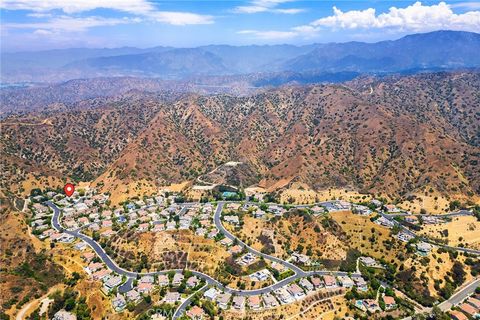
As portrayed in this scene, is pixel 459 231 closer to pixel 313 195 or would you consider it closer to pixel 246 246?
pixel 313 195

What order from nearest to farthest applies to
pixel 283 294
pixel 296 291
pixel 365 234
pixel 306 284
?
pixel 283 294 → pixel 296 291 → pixel 306 284 → pixel 365 234

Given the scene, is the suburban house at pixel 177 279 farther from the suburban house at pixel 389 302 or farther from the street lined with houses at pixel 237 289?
the suburban house at pixel 389 302

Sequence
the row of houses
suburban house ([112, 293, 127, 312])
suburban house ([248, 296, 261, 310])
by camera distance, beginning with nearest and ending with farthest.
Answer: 1. suburban house ([248, 296, 261, 310])
2. suburban house ([112, 293, 127, 312])
3. the row of houses

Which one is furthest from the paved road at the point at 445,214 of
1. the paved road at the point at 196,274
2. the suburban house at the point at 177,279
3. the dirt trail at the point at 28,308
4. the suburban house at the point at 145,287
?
the dirt trail at the point at 28,308

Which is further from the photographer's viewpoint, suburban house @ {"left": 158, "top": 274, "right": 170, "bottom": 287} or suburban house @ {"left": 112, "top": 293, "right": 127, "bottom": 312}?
suburban house @ {"left": 158, "top": 274, "right": 170, "bottom": 287}

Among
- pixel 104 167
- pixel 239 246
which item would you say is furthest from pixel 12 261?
pixel 104 167

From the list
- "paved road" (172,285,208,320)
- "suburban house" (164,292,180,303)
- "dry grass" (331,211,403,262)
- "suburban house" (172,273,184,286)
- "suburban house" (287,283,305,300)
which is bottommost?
"paved road" (172,285,208,320)

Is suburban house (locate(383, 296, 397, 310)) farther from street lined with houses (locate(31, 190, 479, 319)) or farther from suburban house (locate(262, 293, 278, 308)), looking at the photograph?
suburban house (locate(262, 293, 278, 308))

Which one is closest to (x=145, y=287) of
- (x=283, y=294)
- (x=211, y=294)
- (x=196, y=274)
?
(x=196, y=274)

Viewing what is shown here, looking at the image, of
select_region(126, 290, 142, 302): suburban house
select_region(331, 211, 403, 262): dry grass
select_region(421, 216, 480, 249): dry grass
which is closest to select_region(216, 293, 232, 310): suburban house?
select_region(126, 290, 142, 302): suburban house

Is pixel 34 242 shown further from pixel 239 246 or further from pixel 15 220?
pixel 239 246

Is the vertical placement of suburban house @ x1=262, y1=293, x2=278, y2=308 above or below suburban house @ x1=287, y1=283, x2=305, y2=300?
below
